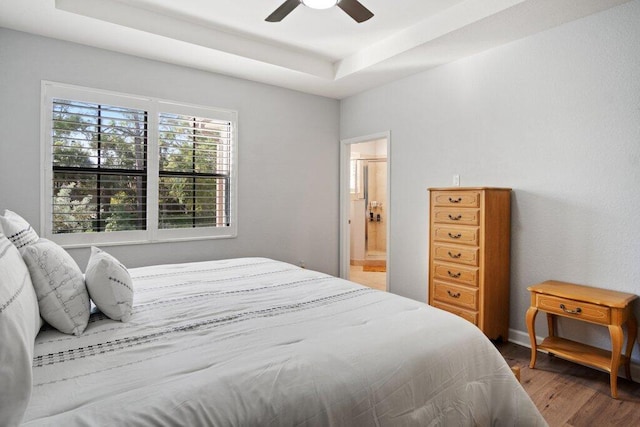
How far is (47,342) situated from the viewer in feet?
4.37

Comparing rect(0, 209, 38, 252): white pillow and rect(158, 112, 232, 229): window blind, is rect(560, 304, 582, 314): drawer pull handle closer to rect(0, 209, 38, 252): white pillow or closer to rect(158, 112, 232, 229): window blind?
rect(0, 209, 38, 252): white pillow

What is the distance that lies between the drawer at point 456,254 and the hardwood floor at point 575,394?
2.68 ft

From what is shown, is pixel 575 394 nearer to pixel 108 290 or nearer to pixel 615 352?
pixel 615 352

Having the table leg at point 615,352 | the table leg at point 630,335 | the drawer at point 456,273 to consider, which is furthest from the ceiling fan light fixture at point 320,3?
the table leg at point 630,335

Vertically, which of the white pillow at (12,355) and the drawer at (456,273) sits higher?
the white pillow at (12,355)

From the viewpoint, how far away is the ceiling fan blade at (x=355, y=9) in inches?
92.8

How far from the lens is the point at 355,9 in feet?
7.90

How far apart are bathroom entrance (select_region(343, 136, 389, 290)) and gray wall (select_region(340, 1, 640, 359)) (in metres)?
3.08

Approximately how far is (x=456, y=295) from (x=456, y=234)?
536mm

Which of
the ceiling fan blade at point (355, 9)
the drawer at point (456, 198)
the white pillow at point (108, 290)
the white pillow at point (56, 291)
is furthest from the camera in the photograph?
the drawer at point (456, 198)

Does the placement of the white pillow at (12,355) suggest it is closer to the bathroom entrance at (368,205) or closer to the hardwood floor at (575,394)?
the hardwood floor at (575,394)

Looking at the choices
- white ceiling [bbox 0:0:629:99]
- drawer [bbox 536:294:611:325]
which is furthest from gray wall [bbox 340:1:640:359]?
drawer [bbox 536:294:611:325]

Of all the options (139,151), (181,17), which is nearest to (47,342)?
(139,151)

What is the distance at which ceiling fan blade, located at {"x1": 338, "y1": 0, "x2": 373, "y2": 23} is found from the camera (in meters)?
2.36
